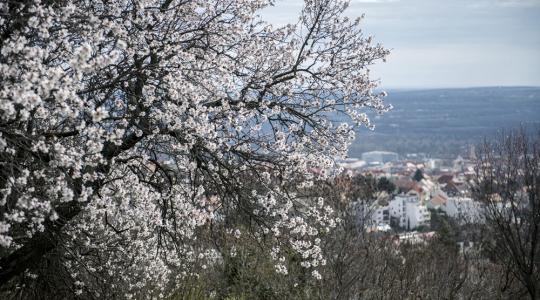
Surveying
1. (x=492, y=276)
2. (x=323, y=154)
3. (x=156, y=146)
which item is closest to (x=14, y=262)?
(x=156, y=146)

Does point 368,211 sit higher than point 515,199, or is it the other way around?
point 515,199

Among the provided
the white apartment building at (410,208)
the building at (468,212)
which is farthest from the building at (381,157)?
the building at (468,212)

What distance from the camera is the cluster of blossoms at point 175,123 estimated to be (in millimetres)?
6125

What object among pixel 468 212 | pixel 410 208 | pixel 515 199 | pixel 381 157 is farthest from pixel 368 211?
pixel 381 157

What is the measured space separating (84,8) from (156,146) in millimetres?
2047

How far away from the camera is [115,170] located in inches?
328

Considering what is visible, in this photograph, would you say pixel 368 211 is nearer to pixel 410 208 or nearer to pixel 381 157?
pixel 410 208

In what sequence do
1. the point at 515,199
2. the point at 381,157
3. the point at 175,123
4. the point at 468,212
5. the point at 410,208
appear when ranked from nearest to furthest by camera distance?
the point at 175,123
the point at 515,199
the point at 468,212
the point at 410,208
the point at 381,157

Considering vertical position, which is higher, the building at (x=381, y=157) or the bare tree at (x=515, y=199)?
the building at (x=381, y=157)

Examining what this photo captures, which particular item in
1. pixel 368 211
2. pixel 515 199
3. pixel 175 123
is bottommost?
pixel 368 211

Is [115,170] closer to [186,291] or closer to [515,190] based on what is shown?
[186,291]

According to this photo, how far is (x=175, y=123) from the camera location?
23.0 feet

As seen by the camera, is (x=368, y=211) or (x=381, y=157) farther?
(x=381, y=157)

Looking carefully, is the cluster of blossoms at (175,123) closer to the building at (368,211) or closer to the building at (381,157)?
the building at (368,211)
